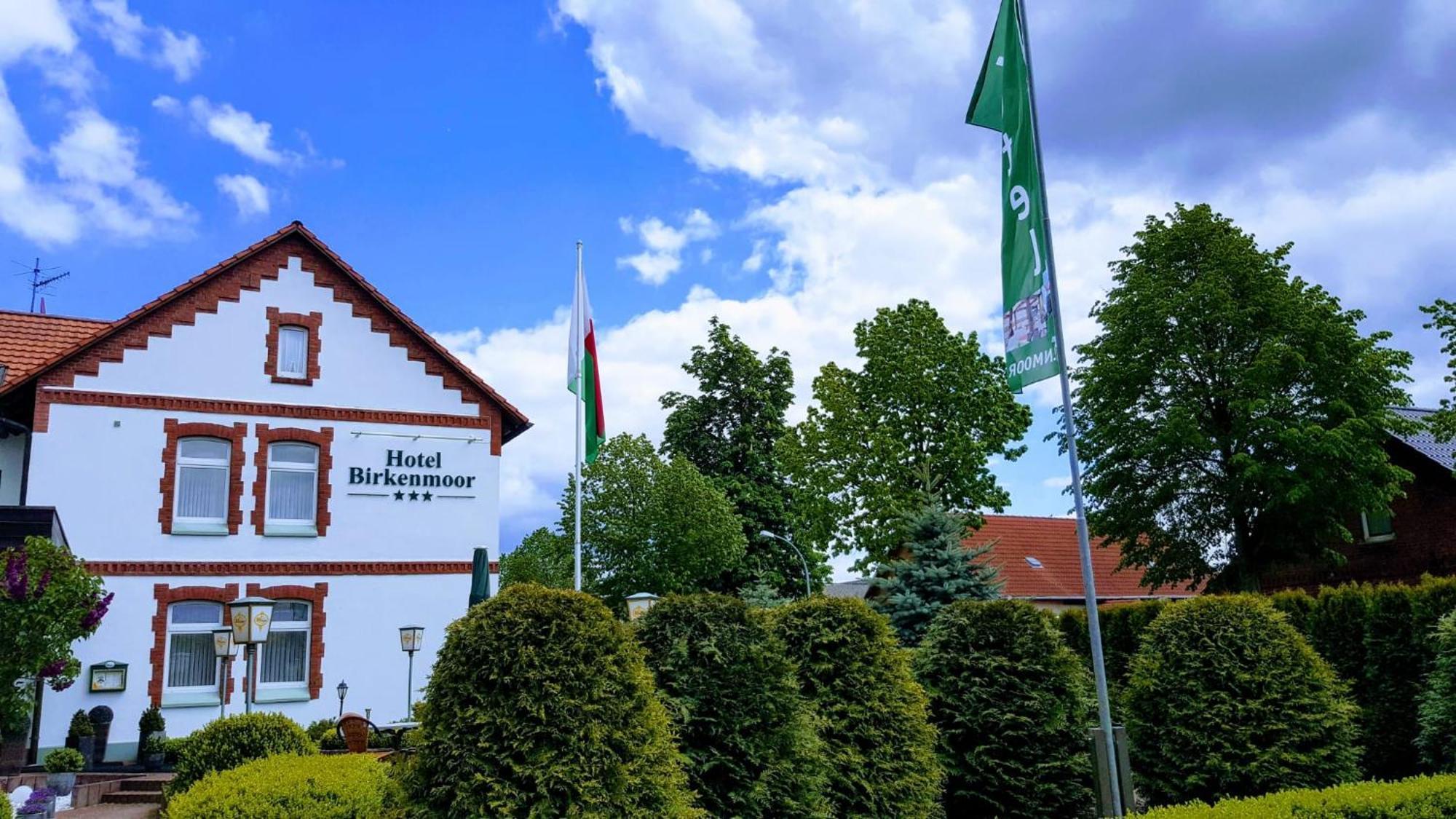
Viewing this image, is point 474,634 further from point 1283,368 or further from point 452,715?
point 1283,368

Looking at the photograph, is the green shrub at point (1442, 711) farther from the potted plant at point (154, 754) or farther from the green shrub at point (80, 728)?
the green shrub at point (80, 728)

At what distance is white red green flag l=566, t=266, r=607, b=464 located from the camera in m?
19.6

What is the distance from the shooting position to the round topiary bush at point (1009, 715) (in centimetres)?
1089

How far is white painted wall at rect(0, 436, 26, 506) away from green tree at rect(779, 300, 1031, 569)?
68.6 ft

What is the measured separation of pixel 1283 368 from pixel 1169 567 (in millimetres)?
6798

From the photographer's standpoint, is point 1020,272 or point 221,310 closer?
point 1020,272

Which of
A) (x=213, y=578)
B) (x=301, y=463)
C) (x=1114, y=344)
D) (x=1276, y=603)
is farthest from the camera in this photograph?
(x=1114, y=344)

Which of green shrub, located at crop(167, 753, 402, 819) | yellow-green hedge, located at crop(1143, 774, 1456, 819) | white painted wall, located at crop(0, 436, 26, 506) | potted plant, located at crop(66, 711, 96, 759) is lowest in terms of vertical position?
potted plant, located at crop(66, 711, 96, 759)

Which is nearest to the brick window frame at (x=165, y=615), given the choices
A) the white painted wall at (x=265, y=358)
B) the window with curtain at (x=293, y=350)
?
the white painted wall at (x=265, y=358)

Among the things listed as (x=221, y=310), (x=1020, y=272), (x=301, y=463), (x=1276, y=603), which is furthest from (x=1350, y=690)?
(x=221, y=310)

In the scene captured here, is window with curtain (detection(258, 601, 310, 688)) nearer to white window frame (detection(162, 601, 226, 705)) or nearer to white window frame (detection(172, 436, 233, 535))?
white window frame (detection(162, 601, 226, 705))

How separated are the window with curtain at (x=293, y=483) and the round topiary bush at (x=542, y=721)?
1729 centimetres

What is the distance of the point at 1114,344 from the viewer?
29828 mm

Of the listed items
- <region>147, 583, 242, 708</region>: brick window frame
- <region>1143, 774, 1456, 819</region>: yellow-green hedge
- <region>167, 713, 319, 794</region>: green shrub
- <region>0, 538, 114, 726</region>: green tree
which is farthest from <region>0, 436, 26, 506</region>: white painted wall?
<region>1143, 774, 1456, 819</region>: yellow-green hedge
